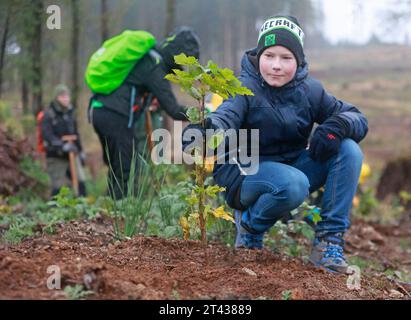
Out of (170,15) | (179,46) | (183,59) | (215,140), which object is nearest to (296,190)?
(215,140)

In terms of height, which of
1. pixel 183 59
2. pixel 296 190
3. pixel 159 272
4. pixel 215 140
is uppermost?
pixel 183 59

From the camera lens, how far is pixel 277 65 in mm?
3531

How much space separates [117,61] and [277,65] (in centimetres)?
251

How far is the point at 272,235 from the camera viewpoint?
423cm

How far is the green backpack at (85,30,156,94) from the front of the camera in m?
5.68

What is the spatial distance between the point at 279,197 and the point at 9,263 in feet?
5.12

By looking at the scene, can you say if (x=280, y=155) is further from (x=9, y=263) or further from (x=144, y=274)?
(x=9, y=263)

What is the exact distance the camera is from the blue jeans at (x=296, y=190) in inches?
132

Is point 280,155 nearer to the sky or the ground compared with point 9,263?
nearer to the sky

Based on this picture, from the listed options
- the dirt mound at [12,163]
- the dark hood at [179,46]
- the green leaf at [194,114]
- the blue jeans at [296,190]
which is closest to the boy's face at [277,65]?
the blue jeans at [296,190]

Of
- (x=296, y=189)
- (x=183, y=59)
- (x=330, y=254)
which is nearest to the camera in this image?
(x=183, y=59)

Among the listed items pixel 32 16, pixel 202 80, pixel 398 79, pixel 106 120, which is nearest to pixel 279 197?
pixel 202 80

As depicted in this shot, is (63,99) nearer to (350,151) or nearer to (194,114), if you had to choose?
(350,151)

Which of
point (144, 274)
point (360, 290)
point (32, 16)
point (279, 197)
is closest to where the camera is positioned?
point (144, 274)
